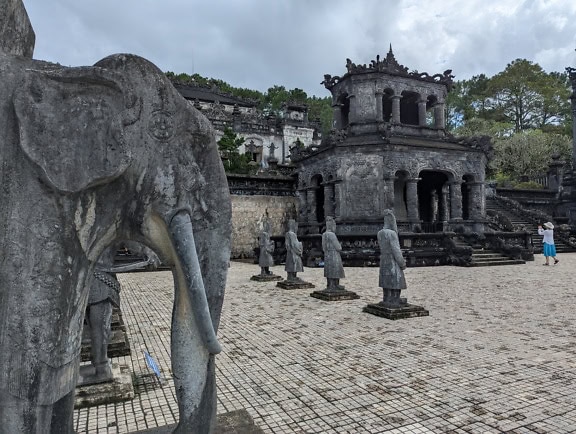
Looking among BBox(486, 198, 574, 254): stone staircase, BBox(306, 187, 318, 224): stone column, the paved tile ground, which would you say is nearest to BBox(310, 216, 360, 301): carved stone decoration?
the paved tile ground

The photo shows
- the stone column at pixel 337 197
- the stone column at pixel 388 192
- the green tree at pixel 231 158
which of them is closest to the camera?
the stone column at pixel 388 192

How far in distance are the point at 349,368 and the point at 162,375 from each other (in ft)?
7.96

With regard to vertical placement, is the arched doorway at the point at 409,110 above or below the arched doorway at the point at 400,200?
above

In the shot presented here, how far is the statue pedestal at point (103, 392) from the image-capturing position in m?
4.07

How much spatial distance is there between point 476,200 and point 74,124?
23513mm

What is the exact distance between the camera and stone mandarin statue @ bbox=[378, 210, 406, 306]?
808 cm

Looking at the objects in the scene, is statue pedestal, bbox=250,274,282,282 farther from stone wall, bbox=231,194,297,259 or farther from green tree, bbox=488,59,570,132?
green tree, bbox=488,59,570,132

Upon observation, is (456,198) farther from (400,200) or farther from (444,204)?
(400,200)

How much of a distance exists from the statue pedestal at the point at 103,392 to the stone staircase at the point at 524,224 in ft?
78.2

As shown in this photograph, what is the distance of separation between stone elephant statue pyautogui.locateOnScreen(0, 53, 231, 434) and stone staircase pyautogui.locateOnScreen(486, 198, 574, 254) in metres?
24.8

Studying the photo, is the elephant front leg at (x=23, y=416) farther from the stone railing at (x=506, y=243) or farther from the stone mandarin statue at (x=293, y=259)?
the stone railing at (x=506, y=243)

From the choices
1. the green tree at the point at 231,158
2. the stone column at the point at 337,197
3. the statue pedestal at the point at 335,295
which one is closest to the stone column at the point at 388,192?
the stone column at the point at 337,197

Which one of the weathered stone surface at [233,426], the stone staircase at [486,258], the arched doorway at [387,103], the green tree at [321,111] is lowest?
the weathered stone surface at [233,426]

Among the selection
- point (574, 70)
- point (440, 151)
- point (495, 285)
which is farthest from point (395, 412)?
point (574, 70)
